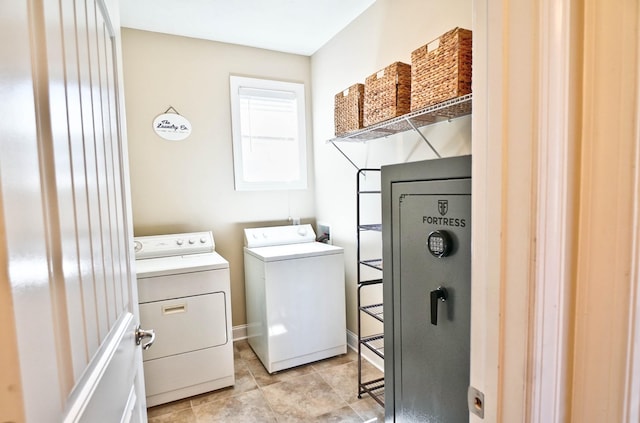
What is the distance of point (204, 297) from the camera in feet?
7.24

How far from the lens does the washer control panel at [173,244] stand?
8.10 ft

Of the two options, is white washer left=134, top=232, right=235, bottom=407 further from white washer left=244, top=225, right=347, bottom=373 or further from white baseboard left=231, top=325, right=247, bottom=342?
white baseboard left=231, top=325, right=247, bottom=342

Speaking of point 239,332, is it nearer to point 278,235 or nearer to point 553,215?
point 278,235

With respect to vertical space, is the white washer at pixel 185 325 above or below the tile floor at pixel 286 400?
above

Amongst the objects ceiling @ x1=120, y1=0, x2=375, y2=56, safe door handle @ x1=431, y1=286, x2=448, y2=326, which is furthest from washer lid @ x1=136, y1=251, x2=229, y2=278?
ceiling @ x1=120, y1=0, x2=375, y2=56

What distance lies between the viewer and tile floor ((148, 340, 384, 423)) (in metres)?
1.98

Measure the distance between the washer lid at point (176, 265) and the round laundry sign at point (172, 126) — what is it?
101 centimetres

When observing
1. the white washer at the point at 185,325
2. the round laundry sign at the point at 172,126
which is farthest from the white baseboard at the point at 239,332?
the round laundry sign at the point at 172,126

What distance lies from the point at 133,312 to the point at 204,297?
1232 mm

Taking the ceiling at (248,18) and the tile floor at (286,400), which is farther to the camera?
the ceiling at (248,18)

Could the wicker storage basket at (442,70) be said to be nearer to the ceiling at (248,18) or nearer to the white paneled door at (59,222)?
the ceiling at (248,18)

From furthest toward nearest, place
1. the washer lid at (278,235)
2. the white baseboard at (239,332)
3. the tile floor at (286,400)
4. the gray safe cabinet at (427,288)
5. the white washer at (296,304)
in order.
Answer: the white baseboard at (239,332)
the washer lid at (278,235)
the white washer at (296,304)
the tile floor at (286,400)
the gray safe cabinet at (427,288)

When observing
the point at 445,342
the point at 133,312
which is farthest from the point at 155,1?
the point at 445,342

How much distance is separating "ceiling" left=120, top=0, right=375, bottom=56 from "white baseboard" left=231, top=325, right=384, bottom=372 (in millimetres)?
2511
